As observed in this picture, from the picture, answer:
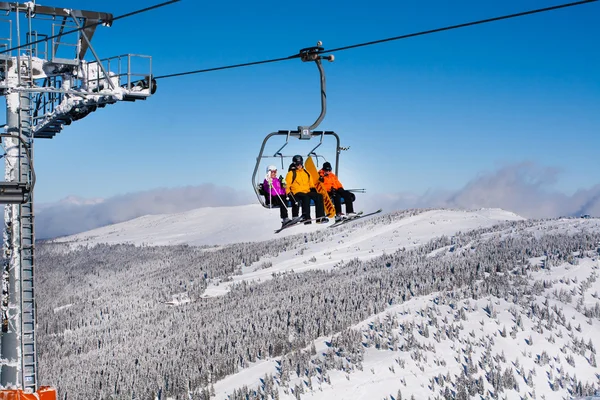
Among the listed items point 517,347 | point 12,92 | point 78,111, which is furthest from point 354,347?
point 12,92

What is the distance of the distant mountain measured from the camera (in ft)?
67.3

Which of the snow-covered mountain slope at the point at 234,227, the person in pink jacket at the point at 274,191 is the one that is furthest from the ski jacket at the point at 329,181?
the snow-covered mountain slope at the point at 234,227

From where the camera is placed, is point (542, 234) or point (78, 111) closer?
point (78, 111)

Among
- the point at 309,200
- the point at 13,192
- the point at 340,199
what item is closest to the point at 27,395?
the point at 13,192

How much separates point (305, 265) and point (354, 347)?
83.9 ft

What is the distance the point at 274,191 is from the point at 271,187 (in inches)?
4.5

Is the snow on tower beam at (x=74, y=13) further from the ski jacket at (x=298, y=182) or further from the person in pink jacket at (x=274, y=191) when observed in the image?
the ski jacket at (x=298, y=182)

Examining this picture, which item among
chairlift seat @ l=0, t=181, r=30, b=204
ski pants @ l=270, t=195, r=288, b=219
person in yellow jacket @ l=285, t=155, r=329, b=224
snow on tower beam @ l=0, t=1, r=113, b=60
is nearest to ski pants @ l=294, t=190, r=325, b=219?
person in yellow jacket @ l=285, t=155, r=329, b=224

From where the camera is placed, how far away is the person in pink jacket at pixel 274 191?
13.9 m

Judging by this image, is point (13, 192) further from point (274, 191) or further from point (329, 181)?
point (329, 181)

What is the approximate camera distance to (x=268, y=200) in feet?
45.7

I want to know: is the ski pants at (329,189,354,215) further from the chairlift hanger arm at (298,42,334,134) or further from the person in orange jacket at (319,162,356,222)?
the chairlift hanger arm at (298,42,334,134)

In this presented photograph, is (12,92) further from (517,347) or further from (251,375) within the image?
(517,347)

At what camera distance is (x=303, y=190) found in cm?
1391
